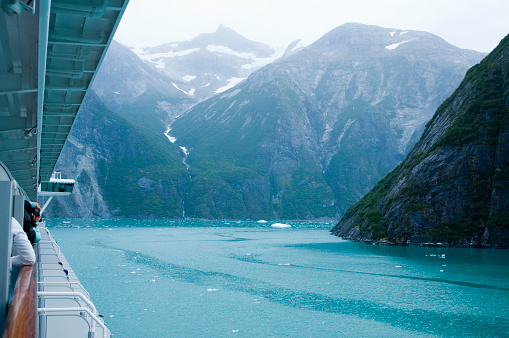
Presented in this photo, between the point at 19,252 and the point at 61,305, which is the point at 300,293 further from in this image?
the point at 19,252

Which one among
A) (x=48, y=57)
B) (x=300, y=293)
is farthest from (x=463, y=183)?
(x=48, y=57)

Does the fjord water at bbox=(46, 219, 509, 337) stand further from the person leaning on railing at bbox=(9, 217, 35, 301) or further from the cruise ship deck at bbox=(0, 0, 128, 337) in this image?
the person leaning on railing at bbox=(9, 217, 35, 301)

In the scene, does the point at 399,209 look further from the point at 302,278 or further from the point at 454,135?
the point at 302,278

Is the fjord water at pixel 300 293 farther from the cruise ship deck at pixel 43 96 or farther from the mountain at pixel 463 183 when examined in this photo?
the cruise ship deck at pixel 43 96

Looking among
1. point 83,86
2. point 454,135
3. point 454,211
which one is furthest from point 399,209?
point 83,86

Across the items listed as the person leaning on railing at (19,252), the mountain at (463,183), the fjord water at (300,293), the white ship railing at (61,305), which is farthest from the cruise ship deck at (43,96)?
the mountain at (463,183)
